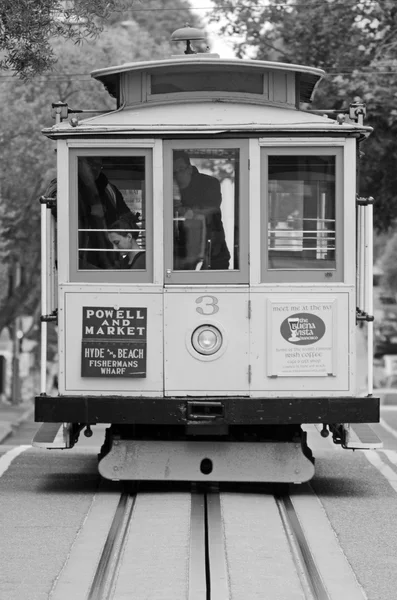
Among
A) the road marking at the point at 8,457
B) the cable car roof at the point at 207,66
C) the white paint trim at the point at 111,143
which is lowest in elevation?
the road marking at the point at 8,457

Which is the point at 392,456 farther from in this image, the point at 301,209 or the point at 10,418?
the point at 10,418

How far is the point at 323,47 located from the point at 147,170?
45.3ft

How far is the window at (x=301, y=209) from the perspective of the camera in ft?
35.9

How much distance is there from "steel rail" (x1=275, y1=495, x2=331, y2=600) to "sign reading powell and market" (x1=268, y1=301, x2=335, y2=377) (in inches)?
42.9

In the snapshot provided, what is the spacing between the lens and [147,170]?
10977 mm

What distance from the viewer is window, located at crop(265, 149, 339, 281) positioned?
10953mm

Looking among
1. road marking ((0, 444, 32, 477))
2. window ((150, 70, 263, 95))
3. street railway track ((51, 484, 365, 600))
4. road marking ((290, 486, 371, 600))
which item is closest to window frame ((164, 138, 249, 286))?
window ((150, 70, 263, 95))

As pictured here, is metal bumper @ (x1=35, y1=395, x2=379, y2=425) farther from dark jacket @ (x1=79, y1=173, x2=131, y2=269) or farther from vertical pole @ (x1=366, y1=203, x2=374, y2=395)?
dark jacket @ (x1=79, y1=173, x2=131, y2=269)

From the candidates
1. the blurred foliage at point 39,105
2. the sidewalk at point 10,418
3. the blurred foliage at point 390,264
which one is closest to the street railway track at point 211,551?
the sidewalk at point 10,418

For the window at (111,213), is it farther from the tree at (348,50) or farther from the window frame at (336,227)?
the tree at (348,50)

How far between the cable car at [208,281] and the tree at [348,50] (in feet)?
32.6

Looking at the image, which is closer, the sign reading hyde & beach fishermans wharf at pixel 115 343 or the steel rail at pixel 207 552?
the steel rail at pixel 207 552

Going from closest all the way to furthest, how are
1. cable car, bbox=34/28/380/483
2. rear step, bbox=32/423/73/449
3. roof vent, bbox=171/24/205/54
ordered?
cable car, bbox=34/28/380/483 → rear step, bbox=32/423/73/449 → roof vent, bbox=171/24/205/54

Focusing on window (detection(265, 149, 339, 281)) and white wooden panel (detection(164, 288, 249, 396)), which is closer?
white wooden panel (detection(164, 288, 249, 396))
